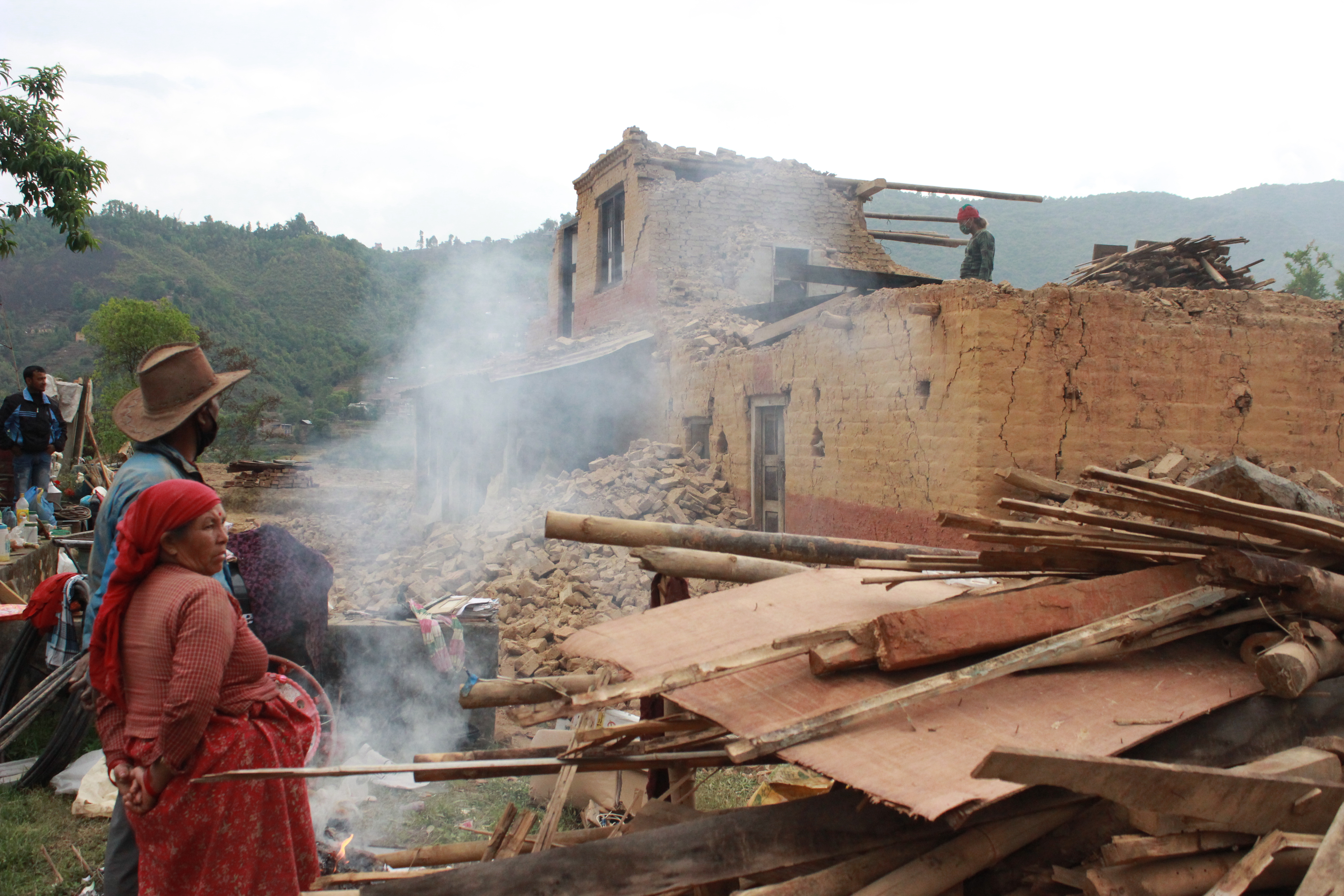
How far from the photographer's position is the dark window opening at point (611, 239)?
1788 centimetres

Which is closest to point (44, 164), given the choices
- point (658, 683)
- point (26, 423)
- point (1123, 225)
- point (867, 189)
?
point (26, 423)

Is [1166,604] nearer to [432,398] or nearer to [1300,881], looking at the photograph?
[1300,881]

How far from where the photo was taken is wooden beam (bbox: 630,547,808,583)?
290 centimetres

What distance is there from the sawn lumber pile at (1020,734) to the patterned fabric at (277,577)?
177cm

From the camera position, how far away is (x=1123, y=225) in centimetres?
6209

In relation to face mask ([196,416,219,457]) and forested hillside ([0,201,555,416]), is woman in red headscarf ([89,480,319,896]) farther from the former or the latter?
forested hillside ([0,201,555,416])

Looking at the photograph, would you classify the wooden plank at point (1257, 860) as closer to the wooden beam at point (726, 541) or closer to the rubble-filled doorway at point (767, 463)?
the wooden beam at point (726, 541)

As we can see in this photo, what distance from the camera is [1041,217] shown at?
213 ft

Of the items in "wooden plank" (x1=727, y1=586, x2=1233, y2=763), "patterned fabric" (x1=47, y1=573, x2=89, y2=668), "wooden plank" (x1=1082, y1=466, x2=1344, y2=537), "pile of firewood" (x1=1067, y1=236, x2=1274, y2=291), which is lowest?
"patterned fabric" (x1=47, y1=573, x2=89, y2=668)

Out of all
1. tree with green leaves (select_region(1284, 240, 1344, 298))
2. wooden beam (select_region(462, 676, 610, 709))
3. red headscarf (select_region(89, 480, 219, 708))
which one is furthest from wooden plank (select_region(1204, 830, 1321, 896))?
tree with green leaves (select_region(1284, 240, 1344, 298))

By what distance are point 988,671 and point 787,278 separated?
48.2 feet

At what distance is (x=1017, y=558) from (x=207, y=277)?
5728 cm

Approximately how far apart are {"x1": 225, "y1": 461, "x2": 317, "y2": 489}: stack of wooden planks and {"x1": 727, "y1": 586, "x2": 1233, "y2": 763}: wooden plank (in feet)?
76.5

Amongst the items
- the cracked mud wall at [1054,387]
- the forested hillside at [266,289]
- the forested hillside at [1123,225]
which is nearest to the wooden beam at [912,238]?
the cracked mud wall at [1054,387]
